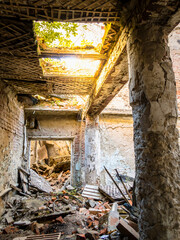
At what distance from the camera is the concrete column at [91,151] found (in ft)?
18.5

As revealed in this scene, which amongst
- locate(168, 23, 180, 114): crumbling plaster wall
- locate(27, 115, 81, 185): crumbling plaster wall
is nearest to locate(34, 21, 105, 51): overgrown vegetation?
locate(27, 115, 81, 185): crumbling plaster wall

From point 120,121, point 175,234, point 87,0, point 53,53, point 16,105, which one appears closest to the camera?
point 175,234

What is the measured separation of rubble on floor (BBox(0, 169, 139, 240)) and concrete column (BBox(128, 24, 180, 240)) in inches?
33.0

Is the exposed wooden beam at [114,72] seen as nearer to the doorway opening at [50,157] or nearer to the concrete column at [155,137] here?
the concrete column at [155,137]

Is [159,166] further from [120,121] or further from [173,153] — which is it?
[120,121]

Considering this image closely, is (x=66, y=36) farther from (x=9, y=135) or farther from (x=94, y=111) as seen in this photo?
(x=9, y=135)

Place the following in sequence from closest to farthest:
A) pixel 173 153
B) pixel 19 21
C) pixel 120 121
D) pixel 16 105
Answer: pixel 173 153, pixel 19 21, pixel 16 105, pixel 120 121

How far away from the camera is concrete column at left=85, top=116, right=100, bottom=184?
5645 millimetres

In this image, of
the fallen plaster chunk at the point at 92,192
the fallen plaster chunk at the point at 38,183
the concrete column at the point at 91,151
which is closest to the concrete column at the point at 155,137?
the fallen plaster chunk at the point at 92,192

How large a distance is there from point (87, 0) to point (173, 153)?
1784 mm

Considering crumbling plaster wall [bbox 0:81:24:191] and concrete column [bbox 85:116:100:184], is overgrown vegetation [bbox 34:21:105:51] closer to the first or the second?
crumbling plaster wall [bbox 0:81:24:191]

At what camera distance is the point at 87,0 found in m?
1.80

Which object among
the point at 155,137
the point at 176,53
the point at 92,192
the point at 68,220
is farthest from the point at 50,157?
the point at 155,137

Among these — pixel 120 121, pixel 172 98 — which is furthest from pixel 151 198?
pixel 120 121
